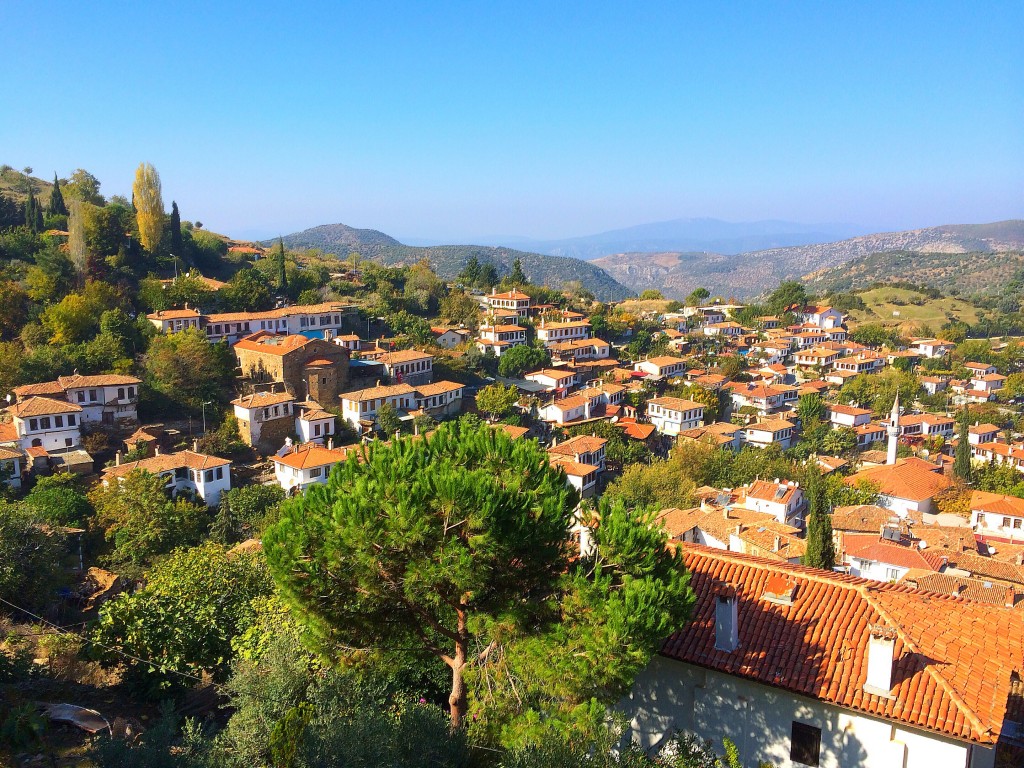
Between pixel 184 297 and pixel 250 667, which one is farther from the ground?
pixel 184 297

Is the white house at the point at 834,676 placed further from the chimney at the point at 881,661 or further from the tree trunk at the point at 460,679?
the tree trunk at the point at 460,679

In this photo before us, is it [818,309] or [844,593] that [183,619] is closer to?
[844,593]

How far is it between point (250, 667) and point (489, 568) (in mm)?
3758

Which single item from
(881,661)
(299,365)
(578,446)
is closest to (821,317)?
(578,446)

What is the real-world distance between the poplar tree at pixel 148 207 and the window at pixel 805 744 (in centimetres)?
4642

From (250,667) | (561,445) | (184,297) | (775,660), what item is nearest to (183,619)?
(250,667)

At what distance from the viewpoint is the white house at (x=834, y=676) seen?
7363mm

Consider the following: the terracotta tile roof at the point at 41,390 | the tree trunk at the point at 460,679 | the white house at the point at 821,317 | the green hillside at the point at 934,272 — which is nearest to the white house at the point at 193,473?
the terracotta tile roof at the point at 41,390

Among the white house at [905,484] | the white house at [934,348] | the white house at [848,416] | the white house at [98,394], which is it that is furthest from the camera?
the white house at [934,348]

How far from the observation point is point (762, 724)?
26.7 feet

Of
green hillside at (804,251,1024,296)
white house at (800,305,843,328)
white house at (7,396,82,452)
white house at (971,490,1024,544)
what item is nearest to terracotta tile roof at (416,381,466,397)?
white house at (7,396,82,452)

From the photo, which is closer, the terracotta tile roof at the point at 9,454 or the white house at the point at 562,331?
the terracotta tile roof at the point at 9,454

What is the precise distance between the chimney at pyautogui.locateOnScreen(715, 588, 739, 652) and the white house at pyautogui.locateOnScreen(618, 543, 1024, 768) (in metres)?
0.01

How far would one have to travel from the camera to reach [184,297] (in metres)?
37.9
